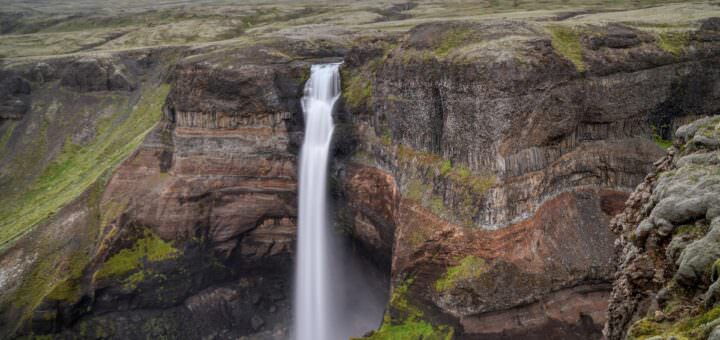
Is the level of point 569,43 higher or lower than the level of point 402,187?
higher

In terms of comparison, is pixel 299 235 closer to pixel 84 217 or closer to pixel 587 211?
pixel 84 217

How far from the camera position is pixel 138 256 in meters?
38.3

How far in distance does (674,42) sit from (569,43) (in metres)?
6.78

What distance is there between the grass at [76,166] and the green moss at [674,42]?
40706 millimetres

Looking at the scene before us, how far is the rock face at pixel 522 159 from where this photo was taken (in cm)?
2847

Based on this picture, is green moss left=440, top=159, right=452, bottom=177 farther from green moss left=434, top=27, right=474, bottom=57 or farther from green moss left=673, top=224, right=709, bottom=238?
green moss left=673, top=224, right=709, bottom=238

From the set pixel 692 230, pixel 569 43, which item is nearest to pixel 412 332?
pixel 692 230

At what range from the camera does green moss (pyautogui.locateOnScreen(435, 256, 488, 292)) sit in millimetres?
28375

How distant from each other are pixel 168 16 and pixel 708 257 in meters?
103

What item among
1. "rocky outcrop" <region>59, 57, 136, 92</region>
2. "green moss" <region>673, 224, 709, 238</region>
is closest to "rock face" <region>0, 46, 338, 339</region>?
"rocky outcrop" <region>59, 57, 136, 92</region>

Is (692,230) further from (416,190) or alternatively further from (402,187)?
(402,187)

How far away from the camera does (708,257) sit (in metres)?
11.2

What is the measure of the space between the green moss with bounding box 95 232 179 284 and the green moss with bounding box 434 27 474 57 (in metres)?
24.0

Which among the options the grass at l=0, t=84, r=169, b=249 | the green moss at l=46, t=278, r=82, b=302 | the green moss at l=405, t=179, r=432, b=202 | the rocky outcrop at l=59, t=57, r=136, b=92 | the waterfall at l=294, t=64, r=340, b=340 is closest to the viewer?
the green moss at l=405, t=179, r=432, b=202
